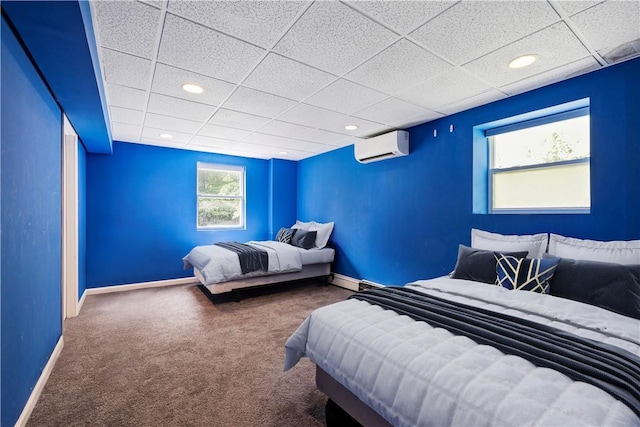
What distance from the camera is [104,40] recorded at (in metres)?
1.92

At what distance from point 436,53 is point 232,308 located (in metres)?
3.60

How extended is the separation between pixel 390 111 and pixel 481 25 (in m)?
1.52

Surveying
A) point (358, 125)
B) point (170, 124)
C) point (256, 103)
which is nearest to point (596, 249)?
point (358, 125)

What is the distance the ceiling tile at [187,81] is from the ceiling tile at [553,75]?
2632 millimetres

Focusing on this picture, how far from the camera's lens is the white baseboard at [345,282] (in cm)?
471

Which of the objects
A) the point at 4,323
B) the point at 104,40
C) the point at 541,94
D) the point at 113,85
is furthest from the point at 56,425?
the point at 541,94

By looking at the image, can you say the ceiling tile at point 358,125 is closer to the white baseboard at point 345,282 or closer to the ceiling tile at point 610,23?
the ceiling tile at point 610,23

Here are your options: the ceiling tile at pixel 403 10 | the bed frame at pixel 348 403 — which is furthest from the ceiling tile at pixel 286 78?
the bed frame at pixel 348 403

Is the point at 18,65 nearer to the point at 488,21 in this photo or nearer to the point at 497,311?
the point at 488,21

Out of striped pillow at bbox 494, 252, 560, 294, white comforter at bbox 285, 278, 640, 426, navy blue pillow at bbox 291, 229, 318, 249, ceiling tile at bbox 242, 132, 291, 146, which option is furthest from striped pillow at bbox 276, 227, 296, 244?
striped pillow at bbox 494, 252, 560, 294

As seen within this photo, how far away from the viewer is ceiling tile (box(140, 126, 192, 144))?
4.06 meters

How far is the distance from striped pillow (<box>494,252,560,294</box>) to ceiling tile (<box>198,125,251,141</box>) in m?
3.54

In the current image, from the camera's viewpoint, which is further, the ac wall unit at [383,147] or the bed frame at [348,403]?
the ac wall unit at [383,147]

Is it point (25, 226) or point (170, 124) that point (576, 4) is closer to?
point (25, 226)
